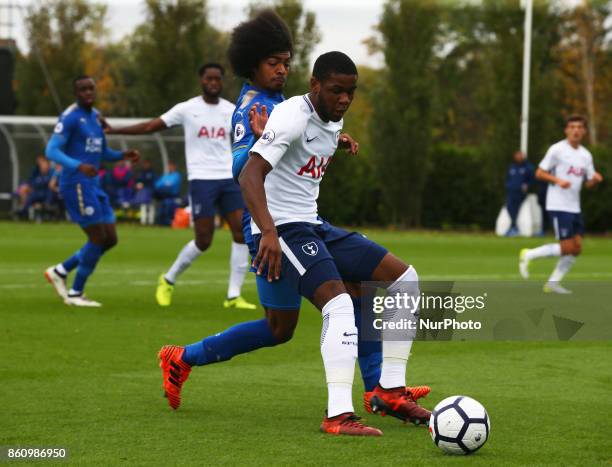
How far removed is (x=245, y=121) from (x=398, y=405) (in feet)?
5.76

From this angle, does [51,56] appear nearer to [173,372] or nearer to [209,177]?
[209,177]

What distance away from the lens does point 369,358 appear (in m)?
6.76

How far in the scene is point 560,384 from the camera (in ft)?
26.3

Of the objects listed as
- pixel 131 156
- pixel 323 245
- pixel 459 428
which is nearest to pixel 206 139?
pixel 131 156

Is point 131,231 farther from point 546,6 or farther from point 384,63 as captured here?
point 546,6

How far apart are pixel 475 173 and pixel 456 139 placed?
72.4ft

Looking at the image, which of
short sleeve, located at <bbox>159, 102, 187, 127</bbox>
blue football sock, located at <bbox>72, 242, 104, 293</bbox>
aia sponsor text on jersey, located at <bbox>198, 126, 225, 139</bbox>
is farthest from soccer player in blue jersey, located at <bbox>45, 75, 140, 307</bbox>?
aia sponsor text on jersey, located at <bbox>198, 126, 225, 139</bbox>

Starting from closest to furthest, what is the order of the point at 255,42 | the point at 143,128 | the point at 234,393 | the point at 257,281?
the point at 257,281 → the point at 255,42 → the point at 234,393 → the point at 143,128

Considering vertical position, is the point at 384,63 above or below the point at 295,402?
above

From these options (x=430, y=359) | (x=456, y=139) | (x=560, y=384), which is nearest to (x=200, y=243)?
(x=430, y=359)

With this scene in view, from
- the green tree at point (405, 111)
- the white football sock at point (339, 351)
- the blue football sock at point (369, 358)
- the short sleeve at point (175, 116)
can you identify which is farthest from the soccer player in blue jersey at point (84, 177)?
the green tree at point (405, 111)

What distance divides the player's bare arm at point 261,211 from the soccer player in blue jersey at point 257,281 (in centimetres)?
35

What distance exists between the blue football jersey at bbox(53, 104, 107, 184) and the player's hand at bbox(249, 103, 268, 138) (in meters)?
6.19

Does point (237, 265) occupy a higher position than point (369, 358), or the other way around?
point (369, 358)
